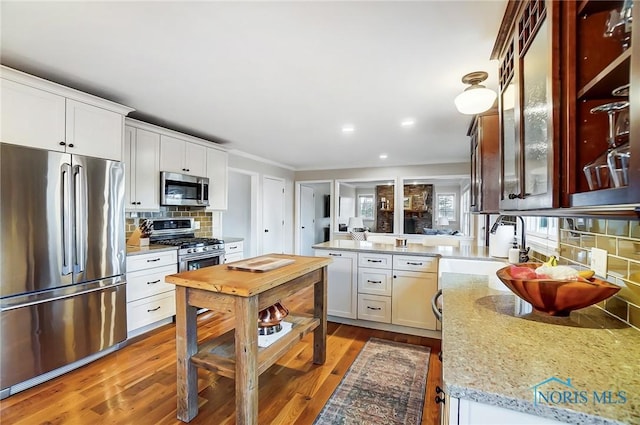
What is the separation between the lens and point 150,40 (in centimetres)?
172

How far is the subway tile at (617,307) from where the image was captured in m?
1.06

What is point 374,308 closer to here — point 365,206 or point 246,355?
point 246,355

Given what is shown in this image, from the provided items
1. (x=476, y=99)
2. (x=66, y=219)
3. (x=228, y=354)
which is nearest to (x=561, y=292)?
(x=476, y=99)

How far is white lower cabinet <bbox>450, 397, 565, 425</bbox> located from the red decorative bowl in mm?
526

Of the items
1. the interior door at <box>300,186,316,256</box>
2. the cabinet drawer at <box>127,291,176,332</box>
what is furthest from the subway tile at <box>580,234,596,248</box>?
the interior door at <box>300,186,316,256</box>

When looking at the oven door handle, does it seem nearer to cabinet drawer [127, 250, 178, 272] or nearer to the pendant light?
cabinet drawer [127, 250, 178, 272]

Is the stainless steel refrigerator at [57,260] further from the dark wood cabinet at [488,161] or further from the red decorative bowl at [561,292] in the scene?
the dark wood cabinet at [488,161]

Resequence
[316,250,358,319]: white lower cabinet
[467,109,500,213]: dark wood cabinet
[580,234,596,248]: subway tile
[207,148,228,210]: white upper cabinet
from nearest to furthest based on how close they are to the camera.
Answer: [580,234,596,248]: subway tile < [467,109,500,213]: dark wood cabinet < [316,250,358,319]: white lower cabinet < [207,148,228,210]: white upper cabinet

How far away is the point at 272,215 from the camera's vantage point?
5.81 meters

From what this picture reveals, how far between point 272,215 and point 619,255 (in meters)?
5.18

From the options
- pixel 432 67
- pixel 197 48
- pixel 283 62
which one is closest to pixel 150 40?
pixel 197 48

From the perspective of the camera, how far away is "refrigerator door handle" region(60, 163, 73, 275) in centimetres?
220

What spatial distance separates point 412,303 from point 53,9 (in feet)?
11.4

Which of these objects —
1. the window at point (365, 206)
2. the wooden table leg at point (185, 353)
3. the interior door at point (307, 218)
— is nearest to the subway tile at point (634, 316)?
the wooden table leg at point (185, 353)
